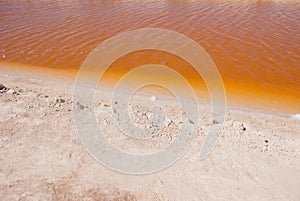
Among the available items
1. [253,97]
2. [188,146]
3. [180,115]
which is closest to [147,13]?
[253,97]

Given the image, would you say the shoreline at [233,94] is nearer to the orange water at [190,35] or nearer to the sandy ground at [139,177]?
the orange water at [190,35]

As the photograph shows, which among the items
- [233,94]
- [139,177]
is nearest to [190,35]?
[233,94]

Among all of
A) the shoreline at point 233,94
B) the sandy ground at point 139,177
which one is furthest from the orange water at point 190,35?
the sandy ground at point 139,177

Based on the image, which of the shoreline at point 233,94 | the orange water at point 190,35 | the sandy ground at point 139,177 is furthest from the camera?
the orange water at point 190,35

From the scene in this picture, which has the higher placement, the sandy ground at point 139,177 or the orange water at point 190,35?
the orange water at point 190,35

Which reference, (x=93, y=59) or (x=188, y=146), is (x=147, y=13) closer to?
(x=93, y=59)

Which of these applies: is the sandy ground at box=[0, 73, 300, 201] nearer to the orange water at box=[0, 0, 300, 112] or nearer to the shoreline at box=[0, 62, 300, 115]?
the shoreline at box=[0, 62, 300, 115]

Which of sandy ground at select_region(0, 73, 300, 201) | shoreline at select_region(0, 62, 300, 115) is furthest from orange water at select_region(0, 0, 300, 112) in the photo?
sandy ground at select_region(0, 73, 300, 201)

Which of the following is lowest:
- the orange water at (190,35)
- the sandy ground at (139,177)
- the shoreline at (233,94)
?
the sandy ground at (139,177)
